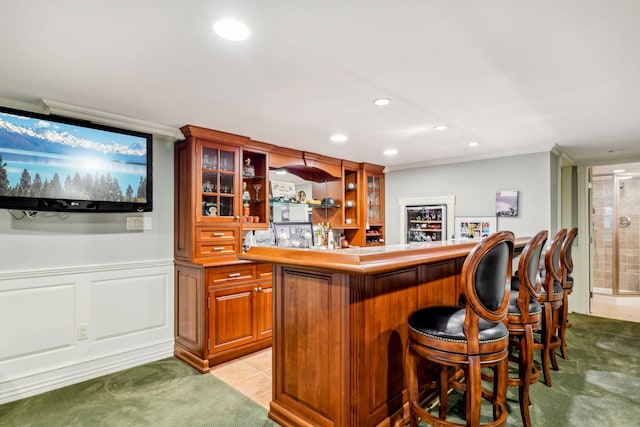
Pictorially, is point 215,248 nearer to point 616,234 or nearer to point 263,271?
point 263,271

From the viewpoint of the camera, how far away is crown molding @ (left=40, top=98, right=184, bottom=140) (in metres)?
2.61

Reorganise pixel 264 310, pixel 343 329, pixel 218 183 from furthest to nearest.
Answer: pixel 264 310 < pixel 218 183 < pixel 343 329

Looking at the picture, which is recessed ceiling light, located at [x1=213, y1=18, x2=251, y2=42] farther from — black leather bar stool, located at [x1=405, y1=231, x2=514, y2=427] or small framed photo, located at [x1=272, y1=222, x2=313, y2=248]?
small framed photo, located at [x1=272, y1=222, x2=313, y2=248]

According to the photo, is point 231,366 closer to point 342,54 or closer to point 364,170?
point 342,54

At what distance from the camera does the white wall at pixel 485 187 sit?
4090 mm

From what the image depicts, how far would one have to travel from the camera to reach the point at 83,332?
2900mm

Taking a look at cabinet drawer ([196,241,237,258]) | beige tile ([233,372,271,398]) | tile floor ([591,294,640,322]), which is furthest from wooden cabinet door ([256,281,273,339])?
tile floor ([591,294,640,322])

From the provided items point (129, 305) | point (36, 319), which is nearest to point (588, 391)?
point (129, 305)

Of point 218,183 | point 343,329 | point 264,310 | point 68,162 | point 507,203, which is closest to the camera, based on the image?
point 343,329

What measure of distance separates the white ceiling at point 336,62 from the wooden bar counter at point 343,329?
105cm

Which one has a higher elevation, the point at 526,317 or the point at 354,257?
the point at 354,257

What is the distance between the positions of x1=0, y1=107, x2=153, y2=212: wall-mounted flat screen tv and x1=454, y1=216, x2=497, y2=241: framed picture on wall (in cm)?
381

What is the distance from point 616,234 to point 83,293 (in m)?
8.02

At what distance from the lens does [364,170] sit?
5.21m
